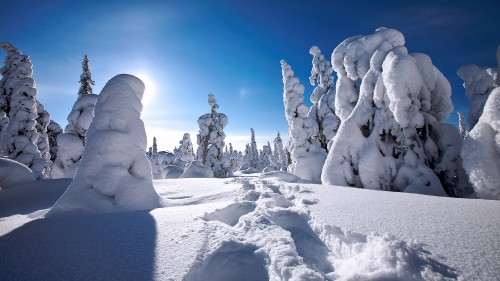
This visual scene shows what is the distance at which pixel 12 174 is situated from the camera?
9742 millimetres

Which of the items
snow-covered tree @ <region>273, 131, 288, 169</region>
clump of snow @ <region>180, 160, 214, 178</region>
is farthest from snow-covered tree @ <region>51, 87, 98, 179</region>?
snow-covered tree @ <region>273, 131, 288, 169</region>

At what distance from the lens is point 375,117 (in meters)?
8.99

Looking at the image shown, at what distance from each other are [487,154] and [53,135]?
37.1 metres

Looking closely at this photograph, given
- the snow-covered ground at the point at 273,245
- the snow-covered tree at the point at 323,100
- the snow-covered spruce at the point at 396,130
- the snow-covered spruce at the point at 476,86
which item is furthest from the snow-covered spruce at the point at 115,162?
the snow-covered tree at the point at 323,100

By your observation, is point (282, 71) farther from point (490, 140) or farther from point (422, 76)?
point (490, 140)

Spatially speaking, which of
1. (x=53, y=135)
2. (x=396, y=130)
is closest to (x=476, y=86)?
(x=396, y=130)

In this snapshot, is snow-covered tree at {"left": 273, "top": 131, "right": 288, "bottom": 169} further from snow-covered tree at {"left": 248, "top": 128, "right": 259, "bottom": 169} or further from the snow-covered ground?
the snow-covered ground

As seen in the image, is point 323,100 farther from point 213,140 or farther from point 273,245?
point 273,245

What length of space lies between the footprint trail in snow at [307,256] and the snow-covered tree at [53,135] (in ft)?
108

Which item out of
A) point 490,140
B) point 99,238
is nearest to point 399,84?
point 490,140

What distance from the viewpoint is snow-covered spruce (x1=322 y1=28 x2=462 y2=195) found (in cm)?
752

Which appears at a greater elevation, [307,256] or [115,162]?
[115,162]

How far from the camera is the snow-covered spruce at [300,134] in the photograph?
18223 mm

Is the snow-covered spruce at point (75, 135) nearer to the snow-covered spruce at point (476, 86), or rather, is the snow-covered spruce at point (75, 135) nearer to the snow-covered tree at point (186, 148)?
the snow-covered spruce at point (476, 86)
